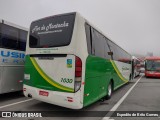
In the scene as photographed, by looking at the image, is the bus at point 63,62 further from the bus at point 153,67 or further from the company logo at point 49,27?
the bus at point 153,67

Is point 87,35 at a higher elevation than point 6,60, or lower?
higher

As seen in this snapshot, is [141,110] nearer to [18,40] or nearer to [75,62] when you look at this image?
[75,62]

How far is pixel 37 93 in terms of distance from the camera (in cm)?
631

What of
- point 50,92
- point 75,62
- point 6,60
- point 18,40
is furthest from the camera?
point 18,40

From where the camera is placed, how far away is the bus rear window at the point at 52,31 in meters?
5.97

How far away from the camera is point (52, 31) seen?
251 inches

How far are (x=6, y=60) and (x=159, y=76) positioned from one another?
21.9 meters

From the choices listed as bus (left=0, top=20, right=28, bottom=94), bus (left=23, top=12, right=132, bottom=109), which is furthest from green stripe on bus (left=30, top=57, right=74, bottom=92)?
bus (left=0, top=20, right=28, bottom=94)

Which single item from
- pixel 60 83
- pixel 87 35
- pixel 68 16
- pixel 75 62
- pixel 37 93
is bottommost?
pixel 37 93

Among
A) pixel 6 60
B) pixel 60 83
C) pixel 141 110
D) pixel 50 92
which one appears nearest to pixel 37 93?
pixel 50 92

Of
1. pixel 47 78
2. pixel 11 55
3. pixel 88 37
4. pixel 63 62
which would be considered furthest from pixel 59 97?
pixel 11 55

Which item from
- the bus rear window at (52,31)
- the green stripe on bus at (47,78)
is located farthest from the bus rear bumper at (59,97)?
the bus rear window at (52,31)

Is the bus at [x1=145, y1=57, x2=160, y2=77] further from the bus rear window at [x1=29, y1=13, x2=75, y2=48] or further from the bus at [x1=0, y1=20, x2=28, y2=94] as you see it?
the bus rear window at [x1=29, y1=13, x2=75, y2=48]

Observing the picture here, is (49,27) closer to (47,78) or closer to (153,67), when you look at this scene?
(47,78)
